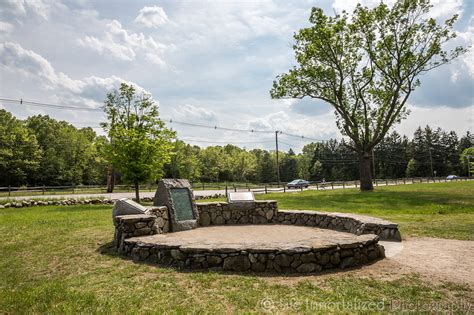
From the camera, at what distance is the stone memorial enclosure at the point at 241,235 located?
5559mm

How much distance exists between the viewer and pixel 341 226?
9047 mm

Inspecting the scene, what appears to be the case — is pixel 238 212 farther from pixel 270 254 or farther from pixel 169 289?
pixel 169 289

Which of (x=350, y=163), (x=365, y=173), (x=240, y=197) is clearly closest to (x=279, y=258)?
(x=240, y=197)

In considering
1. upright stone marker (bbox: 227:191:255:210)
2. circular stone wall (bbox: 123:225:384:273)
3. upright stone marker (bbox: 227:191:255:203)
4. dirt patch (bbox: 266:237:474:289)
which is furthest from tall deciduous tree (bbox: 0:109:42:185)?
dirt patch (bbox: 266:237:474:289)

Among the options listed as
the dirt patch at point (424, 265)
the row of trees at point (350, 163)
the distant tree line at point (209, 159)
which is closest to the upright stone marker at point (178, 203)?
the dirt patch at point (424, 265)

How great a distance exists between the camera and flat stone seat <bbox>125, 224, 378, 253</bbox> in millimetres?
5664

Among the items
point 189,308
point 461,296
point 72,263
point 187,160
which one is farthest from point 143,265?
point 187,160

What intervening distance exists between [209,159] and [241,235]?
61.9m

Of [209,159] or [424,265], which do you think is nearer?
[424,265]

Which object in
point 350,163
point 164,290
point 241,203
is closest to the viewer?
point 164,290

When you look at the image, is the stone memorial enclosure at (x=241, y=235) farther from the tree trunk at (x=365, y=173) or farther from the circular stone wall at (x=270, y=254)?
the tree trunk at (x=365, y=173)

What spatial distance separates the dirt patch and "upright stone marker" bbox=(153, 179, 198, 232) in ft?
14.8

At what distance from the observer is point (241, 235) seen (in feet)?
27.2

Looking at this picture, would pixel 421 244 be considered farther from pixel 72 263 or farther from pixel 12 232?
pixel 12 232
